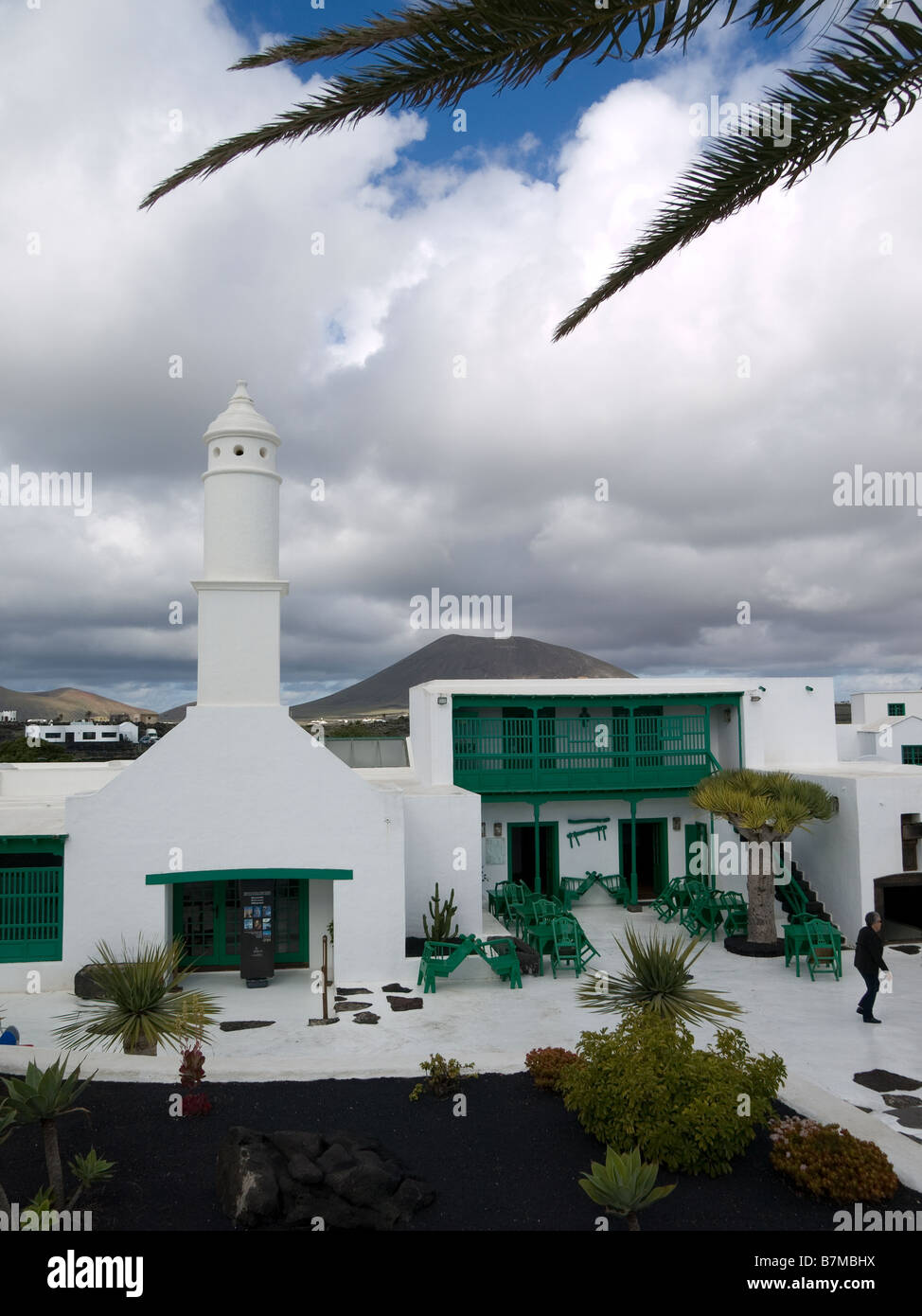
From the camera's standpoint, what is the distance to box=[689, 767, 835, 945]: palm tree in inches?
613

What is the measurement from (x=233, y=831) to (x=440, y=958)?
3.83 metres

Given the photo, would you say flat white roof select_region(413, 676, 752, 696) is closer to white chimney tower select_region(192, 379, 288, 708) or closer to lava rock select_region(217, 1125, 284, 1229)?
white chimney tower select_region(192, 379, 288, 708)

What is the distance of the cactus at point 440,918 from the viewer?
14570 millimetres

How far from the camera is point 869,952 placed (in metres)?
11.1

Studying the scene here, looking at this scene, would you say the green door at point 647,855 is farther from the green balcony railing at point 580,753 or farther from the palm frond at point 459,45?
the palm frond at point 459,45

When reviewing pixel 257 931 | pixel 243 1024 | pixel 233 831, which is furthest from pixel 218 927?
pixel 243 1024

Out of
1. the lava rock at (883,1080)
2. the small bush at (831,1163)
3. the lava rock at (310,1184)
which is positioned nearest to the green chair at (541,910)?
the lava rock at (883,1080)

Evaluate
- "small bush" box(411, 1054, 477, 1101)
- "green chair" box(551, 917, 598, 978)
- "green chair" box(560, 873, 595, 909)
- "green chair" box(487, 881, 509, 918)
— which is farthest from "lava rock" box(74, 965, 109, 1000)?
"green chair" box(560, 873, 595, 909)

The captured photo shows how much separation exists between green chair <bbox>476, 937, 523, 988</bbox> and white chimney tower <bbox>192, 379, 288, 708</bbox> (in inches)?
209

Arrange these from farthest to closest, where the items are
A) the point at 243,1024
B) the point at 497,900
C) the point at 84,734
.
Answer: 1. the point at 84,734
2. the point at 497,900
3. the point at 243,1024

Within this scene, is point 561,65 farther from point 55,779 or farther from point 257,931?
point 55,779
